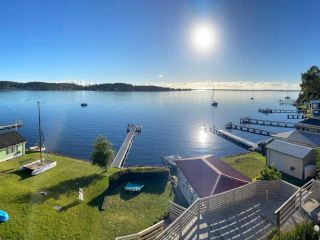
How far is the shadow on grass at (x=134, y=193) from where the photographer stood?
108ft

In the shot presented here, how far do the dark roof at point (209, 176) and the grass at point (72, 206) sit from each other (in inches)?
215

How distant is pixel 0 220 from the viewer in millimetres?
23141

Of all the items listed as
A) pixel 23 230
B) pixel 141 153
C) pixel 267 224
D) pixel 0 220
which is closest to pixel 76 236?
pixel 23 230

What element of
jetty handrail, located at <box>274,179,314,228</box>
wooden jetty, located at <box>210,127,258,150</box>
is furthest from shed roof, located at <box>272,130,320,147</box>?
wooden jetty, located at <box>210,127,258,150</box>

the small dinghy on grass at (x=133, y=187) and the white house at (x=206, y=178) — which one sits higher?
the white house at (x=206, y=178)

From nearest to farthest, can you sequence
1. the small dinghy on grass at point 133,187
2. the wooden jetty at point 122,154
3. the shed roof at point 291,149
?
the small dinghy on grass at point 133,187
the shed roof at point 291,149
the wooden jetty at point 122,154

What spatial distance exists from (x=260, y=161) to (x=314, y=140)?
1268 cm

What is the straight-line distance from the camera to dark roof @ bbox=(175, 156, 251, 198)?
25.6 meters

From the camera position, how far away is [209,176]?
91.4 ft

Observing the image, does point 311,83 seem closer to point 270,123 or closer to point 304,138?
point 270,123

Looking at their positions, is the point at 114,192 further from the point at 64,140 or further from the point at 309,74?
the point at 309,74

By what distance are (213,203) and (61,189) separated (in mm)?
23961

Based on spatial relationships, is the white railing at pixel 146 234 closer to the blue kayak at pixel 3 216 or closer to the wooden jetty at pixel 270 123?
the blue kayak at pixel 3 216

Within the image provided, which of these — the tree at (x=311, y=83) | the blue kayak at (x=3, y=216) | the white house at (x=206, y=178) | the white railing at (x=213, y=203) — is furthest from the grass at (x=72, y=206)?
the tree at (x=311, y=83)
